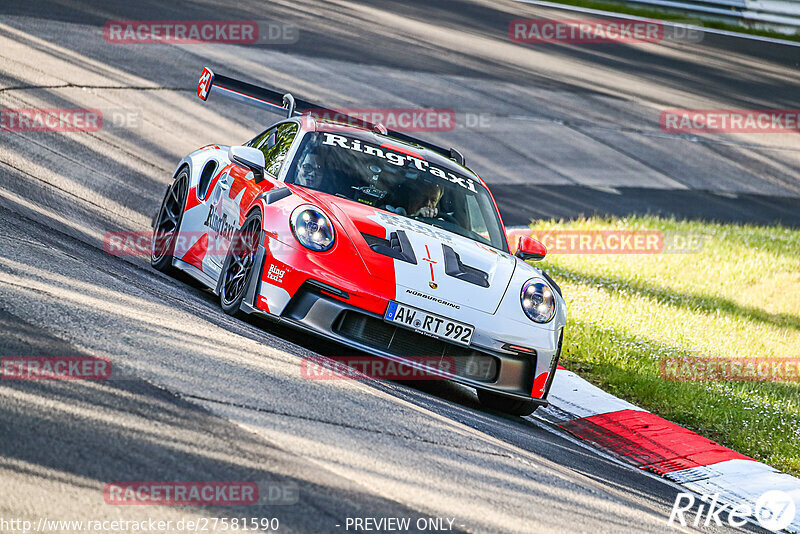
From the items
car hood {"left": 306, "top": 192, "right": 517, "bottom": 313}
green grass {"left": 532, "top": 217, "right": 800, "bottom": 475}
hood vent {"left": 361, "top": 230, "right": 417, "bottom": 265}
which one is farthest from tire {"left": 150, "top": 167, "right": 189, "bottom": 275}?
green grass {"left": 532, "top": 217, "right": 800, "bottom": 475}

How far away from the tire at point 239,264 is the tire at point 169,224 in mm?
1322

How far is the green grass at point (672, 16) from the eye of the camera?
28.4m

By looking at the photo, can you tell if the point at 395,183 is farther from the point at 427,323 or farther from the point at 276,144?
the point at 427,323

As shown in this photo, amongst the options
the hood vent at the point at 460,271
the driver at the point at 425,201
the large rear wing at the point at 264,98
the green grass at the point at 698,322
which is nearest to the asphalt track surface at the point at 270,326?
the hood vent at the point at 460,271

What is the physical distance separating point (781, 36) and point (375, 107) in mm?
16341

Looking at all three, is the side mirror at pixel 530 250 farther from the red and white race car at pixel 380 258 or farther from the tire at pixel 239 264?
the tire at pixel 239 264

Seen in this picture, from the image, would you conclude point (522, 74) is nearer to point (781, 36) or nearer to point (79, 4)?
point (79, 4)

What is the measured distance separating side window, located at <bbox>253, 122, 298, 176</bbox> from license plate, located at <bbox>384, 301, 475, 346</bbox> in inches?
71.2

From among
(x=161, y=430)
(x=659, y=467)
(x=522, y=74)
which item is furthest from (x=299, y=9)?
(x=161, y=430)

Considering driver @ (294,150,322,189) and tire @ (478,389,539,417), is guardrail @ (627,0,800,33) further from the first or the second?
tire @ (478,389,539,417)

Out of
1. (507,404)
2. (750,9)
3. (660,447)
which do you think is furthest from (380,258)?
(750,9)

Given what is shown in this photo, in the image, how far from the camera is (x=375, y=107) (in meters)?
16.6

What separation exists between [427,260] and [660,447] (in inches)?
→ 78.5

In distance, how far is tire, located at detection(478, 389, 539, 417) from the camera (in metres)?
6.82
